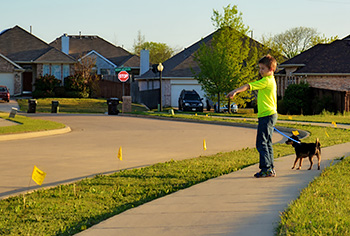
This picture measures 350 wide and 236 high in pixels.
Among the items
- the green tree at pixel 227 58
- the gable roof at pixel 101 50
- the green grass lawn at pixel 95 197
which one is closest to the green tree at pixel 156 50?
the gable roof at pixel 101 50

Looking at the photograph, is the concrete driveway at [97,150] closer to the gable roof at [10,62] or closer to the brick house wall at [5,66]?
the gable roof at [10,62]

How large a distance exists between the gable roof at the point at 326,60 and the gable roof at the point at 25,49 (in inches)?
950

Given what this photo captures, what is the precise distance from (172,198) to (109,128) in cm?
1841

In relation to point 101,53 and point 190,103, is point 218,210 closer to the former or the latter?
point 190,103

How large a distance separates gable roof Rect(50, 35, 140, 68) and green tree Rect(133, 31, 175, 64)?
108ft

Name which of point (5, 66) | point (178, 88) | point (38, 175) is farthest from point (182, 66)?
point (38, 175)

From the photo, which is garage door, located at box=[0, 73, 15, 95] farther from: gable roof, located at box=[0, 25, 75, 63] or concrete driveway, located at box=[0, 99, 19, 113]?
concrete driveway, located at box=[0, 99, 19, 113]

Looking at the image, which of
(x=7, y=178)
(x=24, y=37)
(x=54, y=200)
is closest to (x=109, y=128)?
(x=7, y=178)

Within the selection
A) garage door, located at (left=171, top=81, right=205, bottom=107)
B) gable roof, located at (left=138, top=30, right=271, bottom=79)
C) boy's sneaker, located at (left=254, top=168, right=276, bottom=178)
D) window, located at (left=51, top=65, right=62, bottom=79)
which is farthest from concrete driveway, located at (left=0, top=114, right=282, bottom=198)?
window, located at (left=51, top=65, right=62, bottom=79)

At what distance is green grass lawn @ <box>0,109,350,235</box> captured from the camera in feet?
24.4

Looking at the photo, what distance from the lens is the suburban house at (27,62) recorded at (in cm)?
6222

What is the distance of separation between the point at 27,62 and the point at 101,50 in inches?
682

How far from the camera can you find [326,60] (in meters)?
49.1

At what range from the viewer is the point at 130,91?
68000mm
